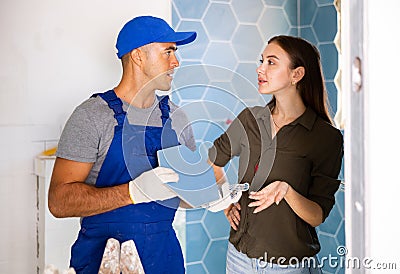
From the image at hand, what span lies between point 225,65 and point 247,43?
90mm

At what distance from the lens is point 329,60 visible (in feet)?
4.62

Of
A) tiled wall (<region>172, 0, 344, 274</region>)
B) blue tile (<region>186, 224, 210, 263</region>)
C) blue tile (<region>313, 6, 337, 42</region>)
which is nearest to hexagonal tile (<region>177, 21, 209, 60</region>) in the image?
tiled wall (<region>172, 0, 344, 274</region>)

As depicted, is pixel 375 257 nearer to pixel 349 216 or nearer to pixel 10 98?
pixel 349 216

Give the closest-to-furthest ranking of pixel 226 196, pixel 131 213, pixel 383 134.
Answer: pixel 383 134, pixel 131 213, pixel 226 196

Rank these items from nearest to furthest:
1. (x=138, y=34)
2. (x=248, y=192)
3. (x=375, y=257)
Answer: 1. (x=375, y=257)
2. (x=138, y=34)
3. (x=248, y=192)

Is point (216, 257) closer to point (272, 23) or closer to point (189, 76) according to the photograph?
point (189, 76)

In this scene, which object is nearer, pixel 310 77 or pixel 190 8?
pixel 190 8

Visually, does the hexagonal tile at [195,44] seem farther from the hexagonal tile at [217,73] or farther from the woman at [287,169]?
the woman at [287,169]

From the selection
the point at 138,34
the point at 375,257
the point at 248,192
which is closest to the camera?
the point at 375,257

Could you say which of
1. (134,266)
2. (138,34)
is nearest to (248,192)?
(134,266)

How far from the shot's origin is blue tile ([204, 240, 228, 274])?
1.36 metres

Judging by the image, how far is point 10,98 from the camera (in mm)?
1187

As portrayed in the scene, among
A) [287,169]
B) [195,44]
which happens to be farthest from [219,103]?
[287,169]

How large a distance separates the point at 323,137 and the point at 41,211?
747 millimetres
